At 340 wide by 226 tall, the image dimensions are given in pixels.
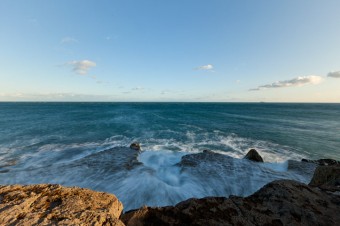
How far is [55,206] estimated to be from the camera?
148 inches

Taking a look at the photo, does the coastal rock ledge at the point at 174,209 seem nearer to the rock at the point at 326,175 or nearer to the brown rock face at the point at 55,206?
the brown rock face at the point at 55,206

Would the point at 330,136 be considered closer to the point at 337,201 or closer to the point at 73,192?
the point at 337,201

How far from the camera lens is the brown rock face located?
10.7ft

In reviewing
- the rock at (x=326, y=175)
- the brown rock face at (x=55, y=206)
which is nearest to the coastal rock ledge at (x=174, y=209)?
the brown rock face at (x=55, y=206)

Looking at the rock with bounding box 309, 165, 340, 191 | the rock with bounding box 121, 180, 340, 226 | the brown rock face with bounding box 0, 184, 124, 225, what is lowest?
the rock with bounding box 309, 165, 340, 191

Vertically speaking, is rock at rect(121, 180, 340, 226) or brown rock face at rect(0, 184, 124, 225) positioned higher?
brown rock face at rect(0, 184, 124, 225)

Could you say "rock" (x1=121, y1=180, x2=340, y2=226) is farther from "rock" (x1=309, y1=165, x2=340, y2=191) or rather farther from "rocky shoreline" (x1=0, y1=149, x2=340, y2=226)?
"rock" (x1=309, y1=165, x2=340, y2=191)

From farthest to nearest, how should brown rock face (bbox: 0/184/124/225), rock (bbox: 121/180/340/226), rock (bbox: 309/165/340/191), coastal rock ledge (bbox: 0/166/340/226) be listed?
1. rock (bbox: 309/165/340/191)
2. rock (bbox: 121/180/340/226)
3. coastal rock ledge (bbox: 0/166/340/226)
4. brown rock face (bbox: 0/184/124/225)

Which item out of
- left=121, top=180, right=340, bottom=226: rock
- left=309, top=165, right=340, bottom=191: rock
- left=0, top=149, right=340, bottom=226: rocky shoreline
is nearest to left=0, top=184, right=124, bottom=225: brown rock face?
left=0, top=149, right=340, bottom=226: rocky shoreline

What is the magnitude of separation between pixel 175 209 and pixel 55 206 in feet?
9.91

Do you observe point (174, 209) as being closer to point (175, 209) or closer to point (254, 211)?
point (175, 209)

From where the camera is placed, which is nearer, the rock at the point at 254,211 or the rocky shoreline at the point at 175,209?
the rocky shoreline at the point at 175,209

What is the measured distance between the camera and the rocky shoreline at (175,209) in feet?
→ 11.2

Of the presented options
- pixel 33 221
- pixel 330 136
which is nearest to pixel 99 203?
pixel 33 221
